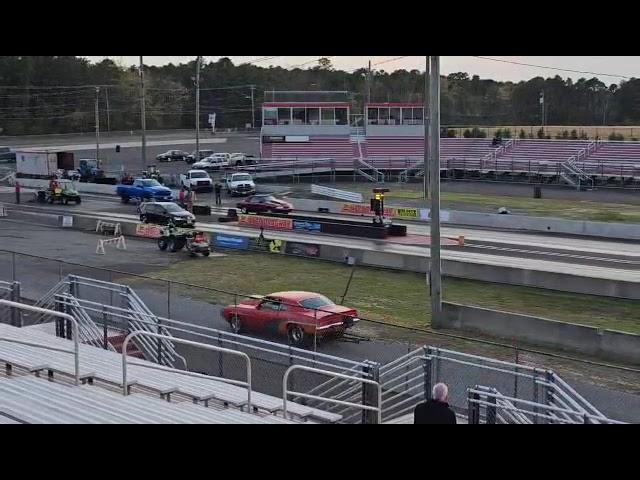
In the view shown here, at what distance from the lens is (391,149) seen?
7206 cm

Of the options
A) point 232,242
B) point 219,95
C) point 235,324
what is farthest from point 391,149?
point 235,324

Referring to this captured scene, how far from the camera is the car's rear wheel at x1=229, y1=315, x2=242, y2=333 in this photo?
16.8m

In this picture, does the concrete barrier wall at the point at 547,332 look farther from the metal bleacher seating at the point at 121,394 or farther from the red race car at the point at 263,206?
the red race car at the point at 263,206

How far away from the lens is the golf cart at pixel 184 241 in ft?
92.2

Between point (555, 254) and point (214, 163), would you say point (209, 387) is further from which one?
point (214, 163)

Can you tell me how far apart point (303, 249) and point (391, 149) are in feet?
149

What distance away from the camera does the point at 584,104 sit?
104 metres

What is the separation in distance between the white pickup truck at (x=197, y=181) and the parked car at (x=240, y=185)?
6.43ft

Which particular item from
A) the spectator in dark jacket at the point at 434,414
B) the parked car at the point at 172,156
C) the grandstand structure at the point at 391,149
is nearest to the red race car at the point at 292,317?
the spectator in dark jacket at the point at 434,414
